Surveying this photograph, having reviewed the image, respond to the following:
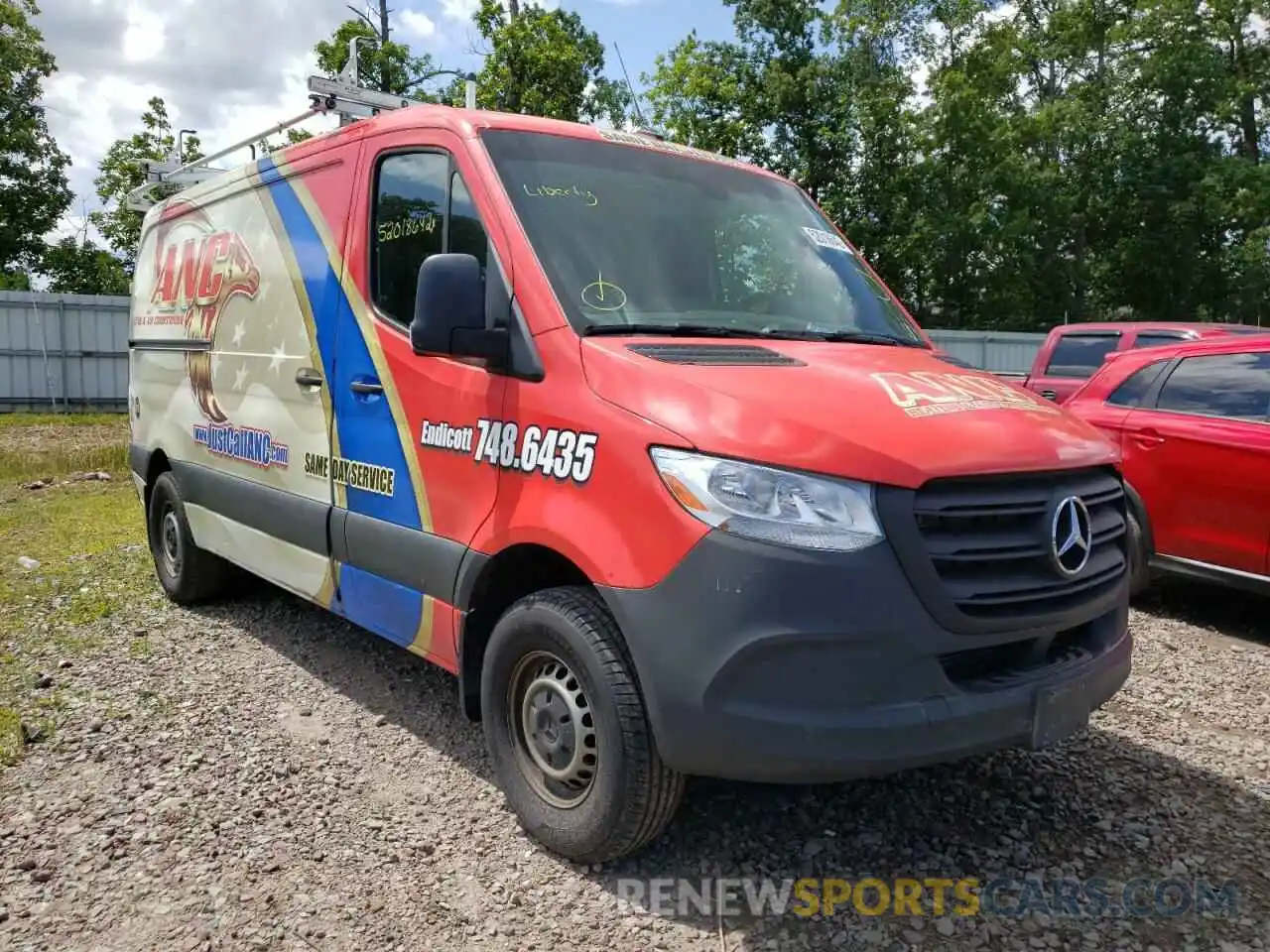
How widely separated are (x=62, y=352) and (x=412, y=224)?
750 inches

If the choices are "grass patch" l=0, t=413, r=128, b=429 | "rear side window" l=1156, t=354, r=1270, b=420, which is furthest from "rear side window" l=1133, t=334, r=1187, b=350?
"grass patch" l=0, t=413, r=128, b=429

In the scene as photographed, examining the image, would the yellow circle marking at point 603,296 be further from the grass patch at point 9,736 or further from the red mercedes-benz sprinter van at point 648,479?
the grass patch at point 9,736

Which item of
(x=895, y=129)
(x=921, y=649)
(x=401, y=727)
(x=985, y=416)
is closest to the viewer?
(x=921, y=649)

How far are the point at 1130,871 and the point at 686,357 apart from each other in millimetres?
2136

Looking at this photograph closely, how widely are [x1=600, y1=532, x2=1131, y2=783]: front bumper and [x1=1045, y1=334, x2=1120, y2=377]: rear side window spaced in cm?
938

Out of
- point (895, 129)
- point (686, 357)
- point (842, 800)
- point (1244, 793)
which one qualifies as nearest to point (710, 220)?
point (686, 357)

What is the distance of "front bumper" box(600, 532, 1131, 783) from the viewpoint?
2.45 metres

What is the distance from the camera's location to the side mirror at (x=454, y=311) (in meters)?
3.07

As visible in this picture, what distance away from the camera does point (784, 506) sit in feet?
8.22

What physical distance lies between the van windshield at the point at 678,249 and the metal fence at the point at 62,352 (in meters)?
16.1

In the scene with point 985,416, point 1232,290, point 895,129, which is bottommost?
point 985,416

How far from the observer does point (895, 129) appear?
29.7 meters

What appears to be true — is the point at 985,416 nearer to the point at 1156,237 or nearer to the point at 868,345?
the point at 868,345

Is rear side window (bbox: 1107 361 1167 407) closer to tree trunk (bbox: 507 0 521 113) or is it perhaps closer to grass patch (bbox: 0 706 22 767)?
grass patch (bbox: 0 706 22 767)
